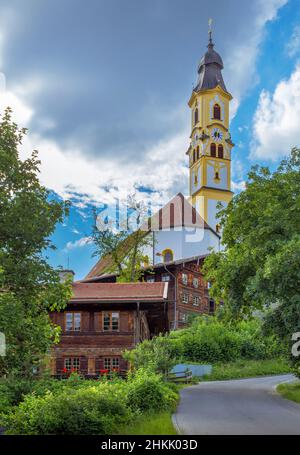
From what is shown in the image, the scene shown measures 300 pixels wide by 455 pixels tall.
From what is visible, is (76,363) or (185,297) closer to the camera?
(76,363)

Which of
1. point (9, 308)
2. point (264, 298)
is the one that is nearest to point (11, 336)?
point (9, 308)

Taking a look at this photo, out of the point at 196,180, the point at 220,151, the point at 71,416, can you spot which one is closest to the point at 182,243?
the point at 196,180

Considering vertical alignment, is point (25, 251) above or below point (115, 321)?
above

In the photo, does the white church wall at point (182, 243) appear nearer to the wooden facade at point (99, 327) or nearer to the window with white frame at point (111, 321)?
the wooden facade at point (99, 327)

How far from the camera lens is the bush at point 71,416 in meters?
12.6

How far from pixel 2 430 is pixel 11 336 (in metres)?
2.77

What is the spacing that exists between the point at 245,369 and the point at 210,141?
50.6 m

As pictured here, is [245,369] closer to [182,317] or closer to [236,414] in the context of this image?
[182,317]

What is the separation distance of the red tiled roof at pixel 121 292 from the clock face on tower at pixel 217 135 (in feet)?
187

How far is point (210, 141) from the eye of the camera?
86.7 metres

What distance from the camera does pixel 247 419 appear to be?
16922 millimetres
